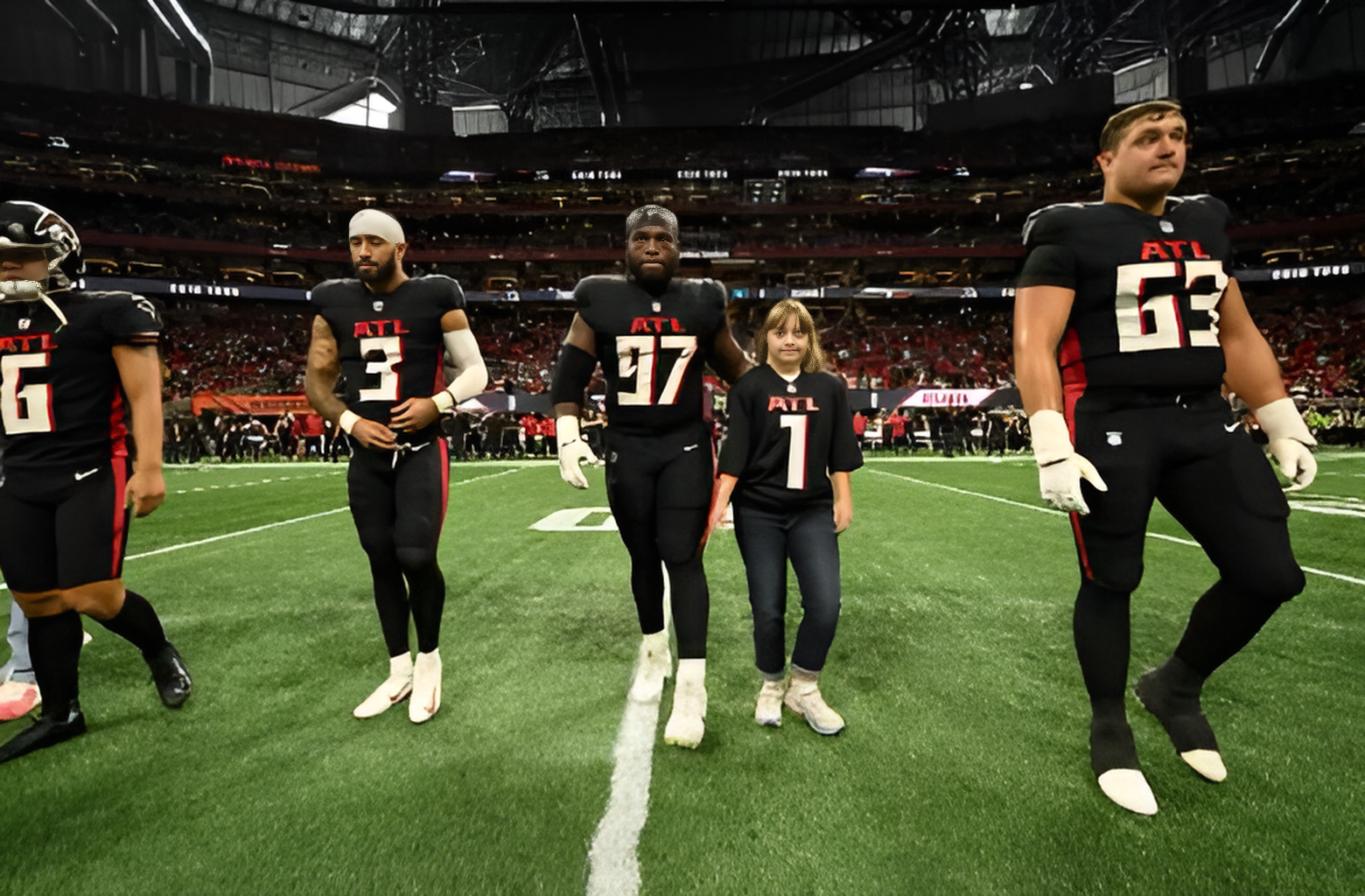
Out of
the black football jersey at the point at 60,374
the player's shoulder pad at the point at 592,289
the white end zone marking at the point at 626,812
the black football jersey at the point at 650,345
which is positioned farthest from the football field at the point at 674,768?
the player's shoulder pad at the point at 592,289

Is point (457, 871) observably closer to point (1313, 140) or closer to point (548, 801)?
point (548, 801)

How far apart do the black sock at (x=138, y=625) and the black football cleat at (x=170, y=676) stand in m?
0.04

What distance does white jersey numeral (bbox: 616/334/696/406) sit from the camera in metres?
3.07

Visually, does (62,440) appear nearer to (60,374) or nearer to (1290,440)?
(60,374)

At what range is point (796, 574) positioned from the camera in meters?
2.96

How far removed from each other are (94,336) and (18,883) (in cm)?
206

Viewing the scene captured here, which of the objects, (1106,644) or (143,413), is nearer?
(1106,644)

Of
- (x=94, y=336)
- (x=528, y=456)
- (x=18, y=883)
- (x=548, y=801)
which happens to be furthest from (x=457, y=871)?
(x=528, y=456)

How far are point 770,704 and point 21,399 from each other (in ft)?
11.2

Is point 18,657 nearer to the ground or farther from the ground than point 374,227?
nearer to the ground

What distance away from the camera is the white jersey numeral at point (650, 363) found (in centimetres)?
307

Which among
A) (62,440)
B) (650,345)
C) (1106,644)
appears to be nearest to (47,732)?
(62,440)

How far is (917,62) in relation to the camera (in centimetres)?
4659

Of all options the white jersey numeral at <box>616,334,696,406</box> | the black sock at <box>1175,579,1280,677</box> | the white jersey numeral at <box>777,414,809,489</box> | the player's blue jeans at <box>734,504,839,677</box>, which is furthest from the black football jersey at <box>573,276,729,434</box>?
the black sock at <box>1175,579,1280,677</box>
